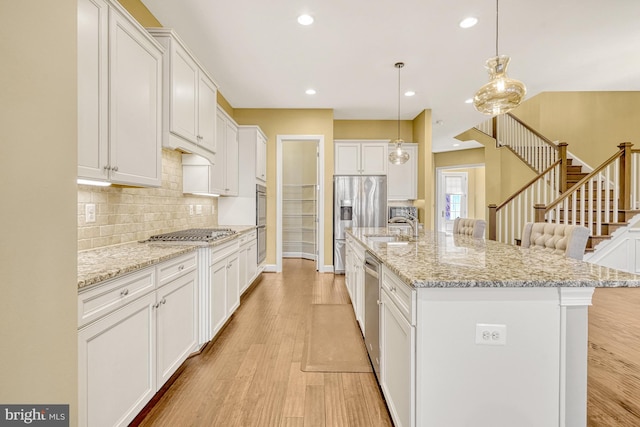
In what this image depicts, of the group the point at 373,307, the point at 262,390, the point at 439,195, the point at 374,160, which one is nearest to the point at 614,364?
the point at 373,307

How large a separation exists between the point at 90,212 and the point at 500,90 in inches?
114

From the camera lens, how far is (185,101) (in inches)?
98.8

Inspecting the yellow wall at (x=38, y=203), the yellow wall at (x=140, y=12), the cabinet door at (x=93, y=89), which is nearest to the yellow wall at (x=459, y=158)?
the yellow wall at (x=140, y=12)

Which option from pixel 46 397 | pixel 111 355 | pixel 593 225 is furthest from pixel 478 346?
pixel 593 225

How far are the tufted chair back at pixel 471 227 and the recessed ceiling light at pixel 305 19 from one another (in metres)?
2.73

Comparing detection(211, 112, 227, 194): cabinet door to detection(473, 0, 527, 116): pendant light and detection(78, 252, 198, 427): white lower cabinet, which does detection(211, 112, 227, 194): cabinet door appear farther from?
detection(473, 0, 527, 116): pendant light

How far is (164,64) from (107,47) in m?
0.64

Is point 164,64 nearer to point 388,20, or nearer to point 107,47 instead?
point 107,47

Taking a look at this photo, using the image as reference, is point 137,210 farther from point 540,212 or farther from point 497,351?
point 540,212

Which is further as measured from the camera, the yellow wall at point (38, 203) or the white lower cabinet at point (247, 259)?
the white lower cabinet at point (247, 259)

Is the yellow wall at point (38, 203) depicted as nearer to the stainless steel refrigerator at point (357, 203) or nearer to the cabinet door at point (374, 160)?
the stainless steel refrigerator at point (357, 203)

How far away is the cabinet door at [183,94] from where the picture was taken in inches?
91.4

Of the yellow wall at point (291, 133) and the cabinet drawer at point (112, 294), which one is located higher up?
the yellow wall at point (291, 133)

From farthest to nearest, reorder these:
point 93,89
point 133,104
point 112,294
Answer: point 133,104 → point 93,89 → point 112,294
